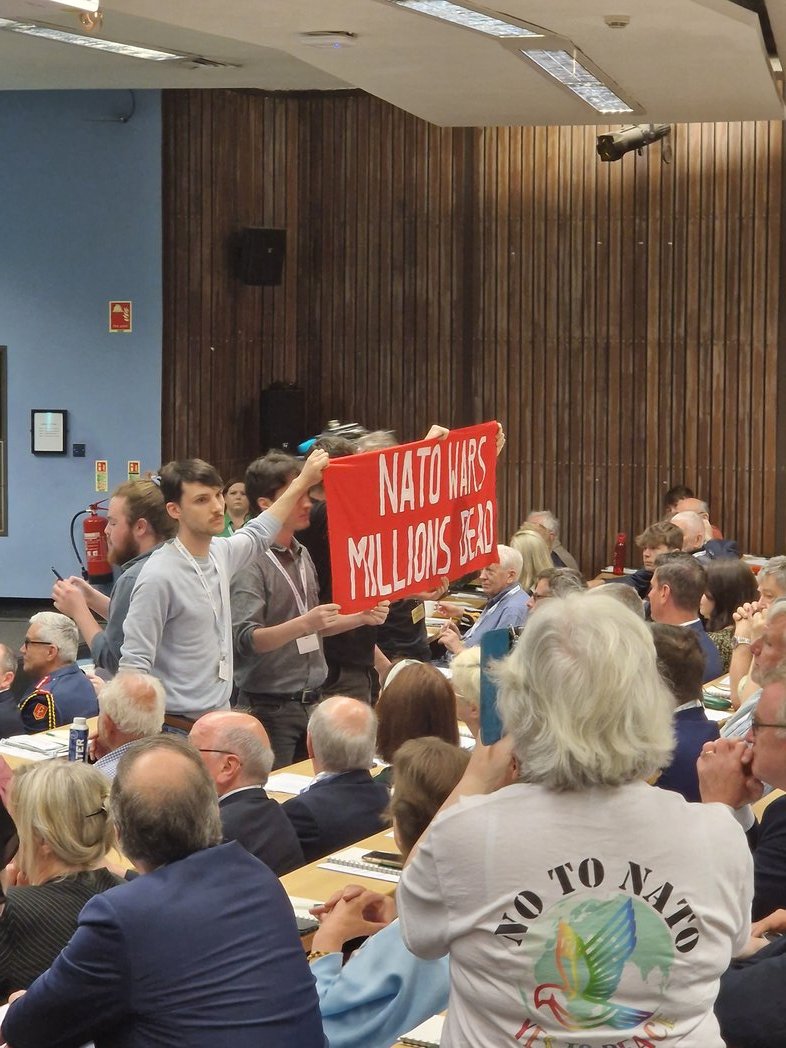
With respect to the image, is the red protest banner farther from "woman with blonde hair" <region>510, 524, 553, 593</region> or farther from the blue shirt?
"woman with blonde hair" <region>510, 524, 553, 593</region>

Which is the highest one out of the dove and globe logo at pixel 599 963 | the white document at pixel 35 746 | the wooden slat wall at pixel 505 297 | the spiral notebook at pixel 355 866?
the wooden slat wall at pixel 505 297

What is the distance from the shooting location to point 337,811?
4414 millimetres

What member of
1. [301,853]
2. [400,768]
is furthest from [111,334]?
[400,768]

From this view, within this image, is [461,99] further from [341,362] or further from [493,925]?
[493,925]

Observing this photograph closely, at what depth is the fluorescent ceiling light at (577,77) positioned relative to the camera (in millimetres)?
7312

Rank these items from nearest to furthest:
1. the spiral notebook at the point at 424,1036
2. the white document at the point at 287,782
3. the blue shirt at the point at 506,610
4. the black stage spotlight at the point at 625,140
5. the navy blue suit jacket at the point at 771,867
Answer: the spiral notebook at the point at 424,1036
the navy blue suit jacket at the point at 771,867
the white document at the point at 287,782
the blue shirt at the point at 506,610
the black stage spotlight at the point at 625,140

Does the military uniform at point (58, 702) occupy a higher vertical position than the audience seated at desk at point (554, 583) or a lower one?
lower

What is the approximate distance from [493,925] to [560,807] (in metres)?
0.20

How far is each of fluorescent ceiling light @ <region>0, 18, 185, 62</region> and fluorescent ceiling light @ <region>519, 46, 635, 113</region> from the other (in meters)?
2.67

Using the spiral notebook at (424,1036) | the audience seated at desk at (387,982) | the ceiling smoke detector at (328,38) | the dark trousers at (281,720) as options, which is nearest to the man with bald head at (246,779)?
the audience seated at desk at (387,982)

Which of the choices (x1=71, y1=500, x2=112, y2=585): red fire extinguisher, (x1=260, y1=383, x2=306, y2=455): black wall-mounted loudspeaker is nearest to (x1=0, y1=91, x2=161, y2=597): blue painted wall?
(x1=71, y1=500, x2=112, y2=585): red fire extinguisher

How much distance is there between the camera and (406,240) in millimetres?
12062

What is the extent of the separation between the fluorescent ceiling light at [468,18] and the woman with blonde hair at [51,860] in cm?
405

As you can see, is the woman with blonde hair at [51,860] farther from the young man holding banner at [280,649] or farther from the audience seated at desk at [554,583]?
the audience seated at desk at [554,583]
